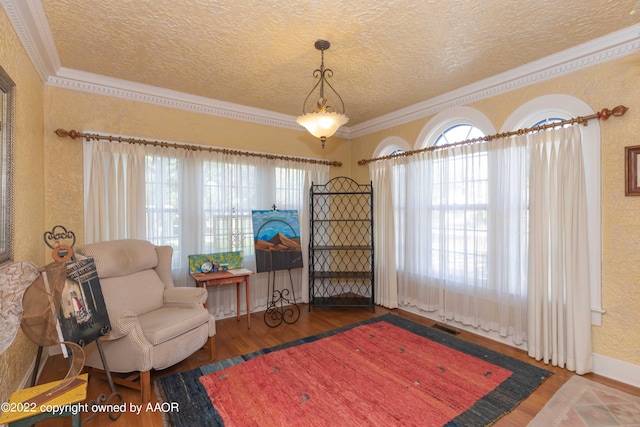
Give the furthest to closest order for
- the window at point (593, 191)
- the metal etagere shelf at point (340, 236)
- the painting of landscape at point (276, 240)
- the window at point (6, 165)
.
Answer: the metal etagere shelf at point (340, 236) → the painting of landscape at point (276, 240) → the window at point (593, 191) → the window at point (6, 165)

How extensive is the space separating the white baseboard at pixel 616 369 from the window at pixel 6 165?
14.5 feet

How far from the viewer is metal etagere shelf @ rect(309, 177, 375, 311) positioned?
460 cm

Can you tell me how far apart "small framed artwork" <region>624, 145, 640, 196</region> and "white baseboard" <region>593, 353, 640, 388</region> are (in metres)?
1.36

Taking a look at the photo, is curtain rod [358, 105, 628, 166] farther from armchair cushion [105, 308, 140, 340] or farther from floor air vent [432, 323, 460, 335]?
armchair cushion [105, 308, 140, 340]

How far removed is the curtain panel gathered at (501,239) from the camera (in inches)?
101

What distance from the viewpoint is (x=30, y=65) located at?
2.39m

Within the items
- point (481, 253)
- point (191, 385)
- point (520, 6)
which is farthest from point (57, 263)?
point (481, 253)

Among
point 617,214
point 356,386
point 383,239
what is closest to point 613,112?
point 617,214

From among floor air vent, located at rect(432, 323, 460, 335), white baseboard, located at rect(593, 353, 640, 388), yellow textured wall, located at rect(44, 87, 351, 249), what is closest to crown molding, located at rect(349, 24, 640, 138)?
yellow textured wall, located at rect(44, 87, 351, 249)

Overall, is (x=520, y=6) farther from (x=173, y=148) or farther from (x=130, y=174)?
(x=130, y=174)

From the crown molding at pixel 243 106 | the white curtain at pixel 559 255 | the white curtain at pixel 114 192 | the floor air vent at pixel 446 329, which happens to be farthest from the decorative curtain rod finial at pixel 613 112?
the white curtain at pixel 114 192

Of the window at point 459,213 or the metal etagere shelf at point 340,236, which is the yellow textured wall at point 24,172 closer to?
the metal etagere shelf at point 340,236

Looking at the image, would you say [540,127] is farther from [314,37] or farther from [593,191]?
[314,37]

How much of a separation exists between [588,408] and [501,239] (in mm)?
1477
